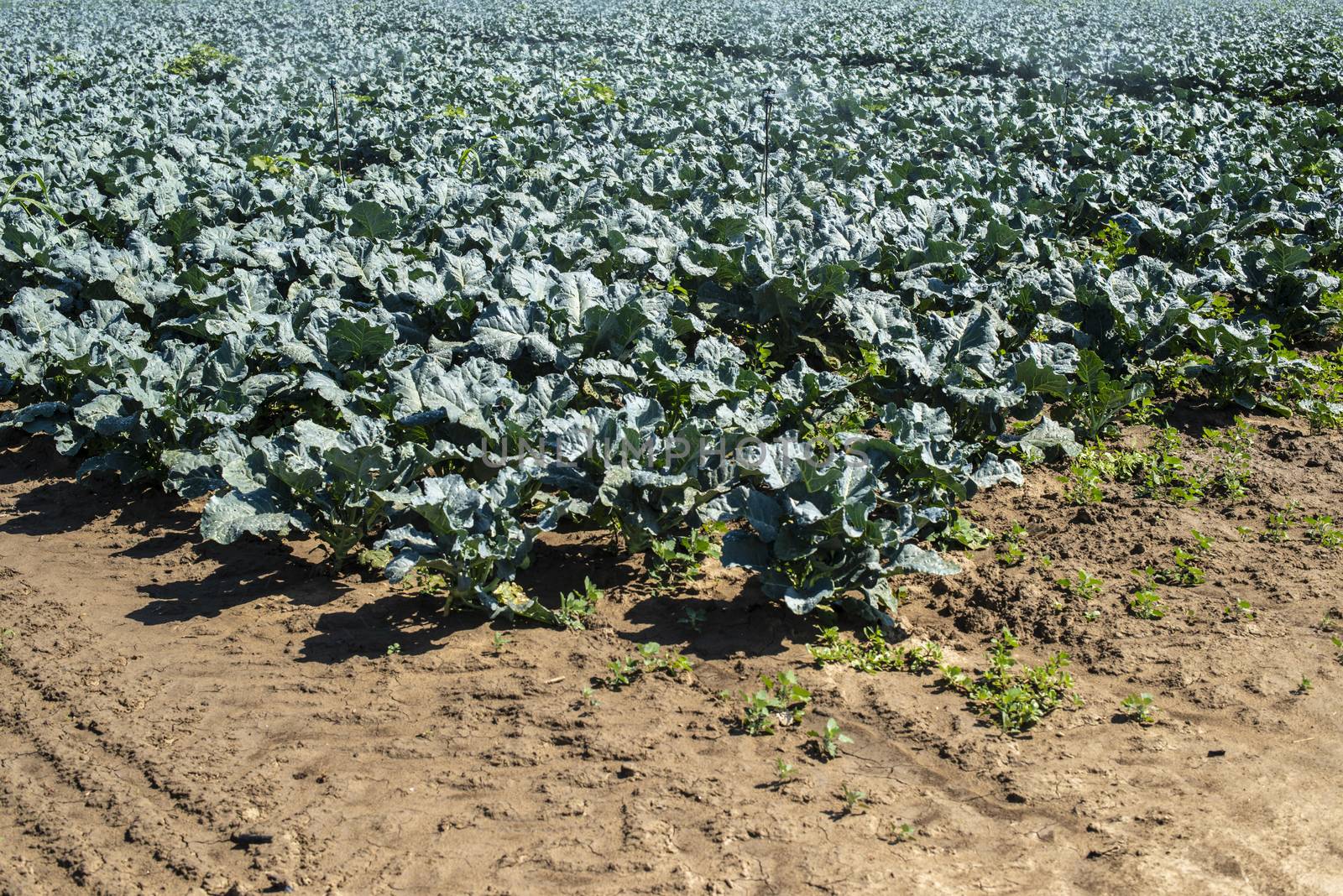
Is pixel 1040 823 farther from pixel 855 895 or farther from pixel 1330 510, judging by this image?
pixel 1330 510

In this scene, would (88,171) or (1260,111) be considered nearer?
(88,171)

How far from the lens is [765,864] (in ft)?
10.5

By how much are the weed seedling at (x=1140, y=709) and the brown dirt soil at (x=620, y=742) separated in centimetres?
5

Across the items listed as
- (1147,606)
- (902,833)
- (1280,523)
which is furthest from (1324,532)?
(902,833)

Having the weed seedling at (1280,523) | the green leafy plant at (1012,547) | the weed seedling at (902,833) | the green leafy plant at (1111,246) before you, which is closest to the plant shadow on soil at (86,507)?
the weed seedling at (902,833)

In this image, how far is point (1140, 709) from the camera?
3.91 metres

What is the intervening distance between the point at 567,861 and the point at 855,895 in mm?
820

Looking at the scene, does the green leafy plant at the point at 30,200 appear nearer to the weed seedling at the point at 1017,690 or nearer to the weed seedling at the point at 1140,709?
the weed seedling at the point at 1017,690

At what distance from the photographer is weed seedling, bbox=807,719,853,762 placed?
144 inches

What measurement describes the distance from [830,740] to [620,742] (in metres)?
0.69

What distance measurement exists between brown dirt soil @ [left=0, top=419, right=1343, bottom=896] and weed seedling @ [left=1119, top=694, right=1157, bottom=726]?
0.05 meters

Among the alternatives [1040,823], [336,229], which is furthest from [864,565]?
[336,229]

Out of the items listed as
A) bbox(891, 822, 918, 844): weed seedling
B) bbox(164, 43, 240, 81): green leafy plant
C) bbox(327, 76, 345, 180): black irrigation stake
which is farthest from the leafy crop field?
bbox(164, 43, 240, 81): green leafy plant

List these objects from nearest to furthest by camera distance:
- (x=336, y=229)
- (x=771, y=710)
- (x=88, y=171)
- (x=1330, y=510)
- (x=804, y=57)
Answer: (x=771, y=710) → (x=1330, y=510) → (x=336, y=229) → (x=88, y=171) → (x=804, y=57)
